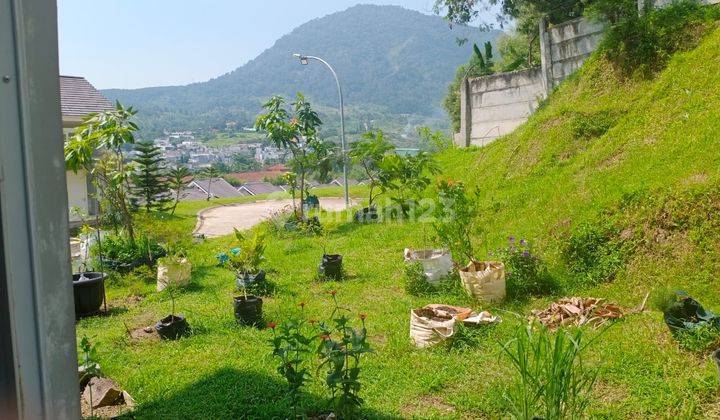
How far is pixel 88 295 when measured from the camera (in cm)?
653

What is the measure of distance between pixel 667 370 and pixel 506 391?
110 centimetres

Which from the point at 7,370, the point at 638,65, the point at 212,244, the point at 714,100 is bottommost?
the point at 212,244

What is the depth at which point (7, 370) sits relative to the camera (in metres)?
1.94

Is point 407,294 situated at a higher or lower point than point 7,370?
lower

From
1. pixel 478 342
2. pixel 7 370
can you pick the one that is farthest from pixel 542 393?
pixel 7 370

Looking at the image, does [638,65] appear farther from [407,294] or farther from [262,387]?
[262,387]

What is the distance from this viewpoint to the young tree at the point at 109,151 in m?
7.95

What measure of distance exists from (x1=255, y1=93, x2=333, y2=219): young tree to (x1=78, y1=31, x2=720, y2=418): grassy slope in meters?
1.71

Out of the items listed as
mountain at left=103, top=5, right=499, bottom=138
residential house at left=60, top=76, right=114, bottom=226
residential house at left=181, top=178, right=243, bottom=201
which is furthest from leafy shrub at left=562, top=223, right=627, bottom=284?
mountain at left=103, top=5, right=499, bottom=138

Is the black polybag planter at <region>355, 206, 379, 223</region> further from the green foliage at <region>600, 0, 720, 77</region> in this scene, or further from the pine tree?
the green foliage at <region>600, 0, 720, 77</region>

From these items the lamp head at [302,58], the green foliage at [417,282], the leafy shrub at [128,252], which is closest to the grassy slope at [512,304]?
the green foliage at [417,282]

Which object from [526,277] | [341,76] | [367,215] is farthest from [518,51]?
[341,76]

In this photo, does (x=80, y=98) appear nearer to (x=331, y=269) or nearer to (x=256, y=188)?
(x=256, y=188)

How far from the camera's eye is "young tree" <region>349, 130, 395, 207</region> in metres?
11.2
